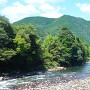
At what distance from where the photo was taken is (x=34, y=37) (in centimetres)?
10538

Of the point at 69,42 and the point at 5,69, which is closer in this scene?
the point at 5,69

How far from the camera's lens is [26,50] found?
97250mm

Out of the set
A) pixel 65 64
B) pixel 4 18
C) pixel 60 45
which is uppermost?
pixel 4 18

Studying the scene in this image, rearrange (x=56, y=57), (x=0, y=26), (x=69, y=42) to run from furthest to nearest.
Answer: (x=69, y=42), (x=56, y=57), (x=0, y=26)

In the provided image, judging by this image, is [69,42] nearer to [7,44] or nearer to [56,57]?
[56,57]

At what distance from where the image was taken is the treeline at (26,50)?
3531 inches

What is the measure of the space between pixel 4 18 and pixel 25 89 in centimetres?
4027

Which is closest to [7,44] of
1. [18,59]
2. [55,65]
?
[18,59]

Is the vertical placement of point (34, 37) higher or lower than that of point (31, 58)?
higher

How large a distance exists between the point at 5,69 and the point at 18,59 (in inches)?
242

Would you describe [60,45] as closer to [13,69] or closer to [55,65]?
[55,65]

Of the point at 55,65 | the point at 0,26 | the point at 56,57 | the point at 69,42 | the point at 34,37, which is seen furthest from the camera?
the point at 69,42

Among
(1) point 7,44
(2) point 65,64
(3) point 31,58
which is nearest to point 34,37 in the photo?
(3) point 31,58

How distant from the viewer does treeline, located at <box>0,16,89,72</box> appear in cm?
8969
